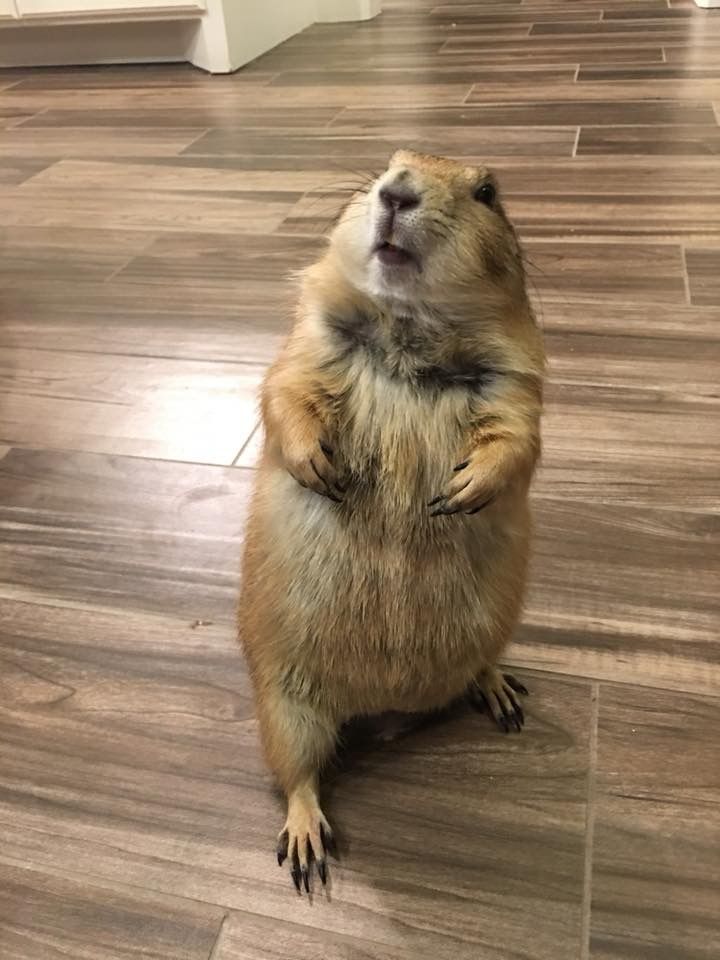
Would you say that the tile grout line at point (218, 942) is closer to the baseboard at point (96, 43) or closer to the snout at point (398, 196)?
the snout at point (398, 196)

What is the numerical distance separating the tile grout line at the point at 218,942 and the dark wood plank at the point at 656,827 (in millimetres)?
435

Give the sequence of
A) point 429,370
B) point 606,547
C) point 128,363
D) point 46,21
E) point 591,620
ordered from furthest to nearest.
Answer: point 46,21
point 128,363
point 606,547
point 591,620
point 429,370

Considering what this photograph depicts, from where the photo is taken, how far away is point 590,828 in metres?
1.23

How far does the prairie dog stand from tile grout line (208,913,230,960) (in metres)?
0.10

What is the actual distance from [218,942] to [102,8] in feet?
13.3

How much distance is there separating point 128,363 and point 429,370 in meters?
1.29

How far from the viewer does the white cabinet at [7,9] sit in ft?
13.9

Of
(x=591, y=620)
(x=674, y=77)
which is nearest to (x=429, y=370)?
(x=591, y=620)

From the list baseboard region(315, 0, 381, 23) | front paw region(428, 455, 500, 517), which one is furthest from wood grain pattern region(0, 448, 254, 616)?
baseboard region(315, 0, 381, 23)

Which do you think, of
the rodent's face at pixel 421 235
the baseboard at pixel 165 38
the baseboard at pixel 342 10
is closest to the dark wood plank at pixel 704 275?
the rodent's face at pixel 421 235

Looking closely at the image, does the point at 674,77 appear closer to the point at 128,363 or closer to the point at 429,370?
the point at 128,363

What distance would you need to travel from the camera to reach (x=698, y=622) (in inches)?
58.6

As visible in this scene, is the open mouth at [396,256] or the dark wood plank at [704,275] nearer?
the open mouth at [396,256]

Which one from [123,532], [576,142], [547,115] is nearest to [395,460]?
[123,532]
